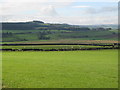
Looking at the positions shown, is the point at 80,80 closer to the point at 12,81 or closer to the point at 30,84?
the point at 30,84

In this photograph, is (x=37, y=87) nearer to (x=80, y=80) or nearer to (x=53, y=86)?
(x=53, y=86)

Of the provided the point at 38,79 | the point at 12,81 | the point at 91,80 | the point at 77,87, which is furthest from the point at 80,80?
the point at 12,81

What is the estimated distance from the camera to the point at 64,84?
23.9 metres

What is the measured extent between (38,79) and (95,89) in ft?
24.2

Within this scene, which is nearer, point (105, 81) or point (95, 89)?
point (95, 89)

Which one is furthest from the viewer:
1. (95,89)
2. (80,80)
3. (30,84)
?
(80,80)

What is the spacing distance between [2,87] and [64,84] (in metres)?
6.19

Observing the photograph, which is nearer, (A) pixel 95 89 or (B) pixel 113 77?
(A) pixel 95 89

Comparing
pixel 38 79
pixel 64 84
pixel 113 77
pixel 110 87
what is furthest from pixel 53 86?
pixel 113 77

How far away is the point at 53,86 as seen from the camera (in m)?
23.1

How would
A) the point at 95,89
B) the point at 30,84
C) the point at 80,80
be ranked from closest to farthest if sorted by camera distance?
1. the point at 95,89
2. the point at 30,84
3. the point at 80,80

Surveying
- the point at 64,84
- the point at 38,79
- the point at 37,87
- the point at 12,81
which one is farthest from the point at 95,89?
the point at 12,81

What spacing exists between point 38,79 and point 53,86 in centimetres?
381

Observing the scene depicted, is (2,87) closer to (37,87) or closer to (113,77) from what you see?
(37,87)
